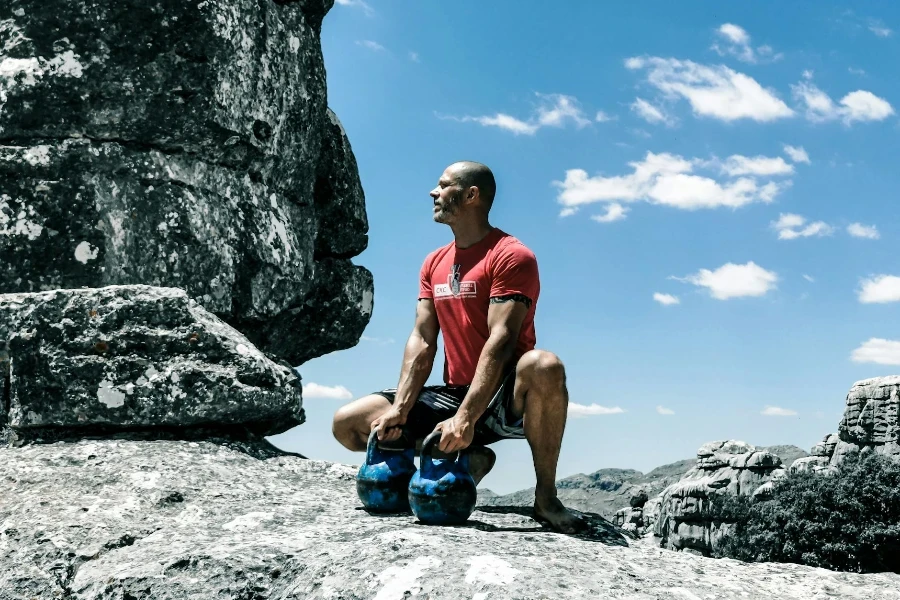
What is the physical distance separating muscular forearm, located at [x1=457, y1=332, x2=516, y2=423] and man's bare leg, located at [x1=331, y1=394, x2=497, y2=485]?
0.49 metres

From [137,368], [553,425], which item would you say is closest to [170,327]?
[137,368]

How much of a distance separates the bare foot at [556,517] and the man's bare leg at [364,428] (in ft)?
1.15

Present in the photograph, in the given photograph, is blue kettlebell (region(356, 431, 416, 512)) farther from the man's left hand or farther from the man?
the man's left hand

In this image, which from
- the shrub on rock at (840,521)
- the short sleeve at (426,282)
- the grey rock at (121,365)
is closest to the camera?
the short sleeve at (426,282)

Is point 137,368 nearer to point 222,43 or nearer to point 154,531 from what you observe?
point 154,531

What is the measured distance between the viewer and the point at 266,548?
3756 millimetres

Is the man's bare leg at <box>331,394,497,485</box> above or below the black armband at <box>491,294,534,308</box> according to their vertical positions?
below

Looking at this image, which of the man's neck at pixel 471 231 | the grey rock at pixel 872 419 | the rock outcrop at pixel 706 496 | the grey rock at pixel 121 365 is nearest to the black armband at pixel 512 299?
the man's neck at pixel 471 231

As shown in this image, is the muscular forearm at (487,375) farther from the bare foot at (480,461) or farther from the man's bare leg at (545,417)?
the bare foot at (480,461)

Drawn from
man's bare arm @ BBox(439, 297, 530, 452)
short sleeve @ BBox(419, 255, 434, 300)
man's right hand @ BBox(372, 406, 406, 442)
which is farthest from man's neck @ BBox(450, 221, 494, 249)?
man's right hand @ BBox(372, 406, 406, 442)

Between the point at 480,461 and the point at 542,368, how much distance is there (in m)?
0.71

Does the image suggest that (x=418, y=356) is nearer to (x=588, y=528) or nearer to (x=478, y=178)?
(x=478, y=178)

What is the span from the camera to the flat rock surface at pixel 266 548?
3316 millimetres

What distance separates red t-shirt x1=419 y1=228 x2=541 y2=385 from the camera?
4.16 m
